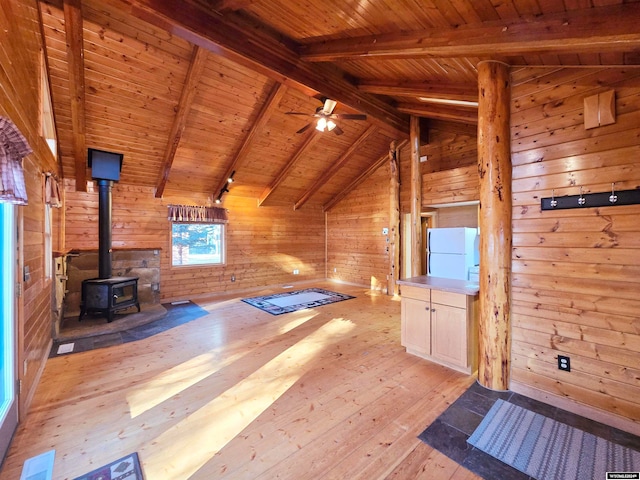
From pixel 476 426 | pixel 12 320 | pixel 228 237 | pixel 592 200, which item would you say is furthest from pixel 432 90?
pixel 228 237

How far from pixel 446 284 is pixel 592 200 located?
143 centimetres

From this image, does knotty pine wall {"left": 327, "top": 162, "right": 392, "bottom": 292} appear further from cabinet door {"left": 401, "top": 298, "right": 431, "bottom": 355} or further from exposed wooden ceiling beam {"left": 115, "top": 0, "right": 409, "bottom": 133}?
cabinet door {"left": 401, "top": 298, "right": 431, "bottom": 355}

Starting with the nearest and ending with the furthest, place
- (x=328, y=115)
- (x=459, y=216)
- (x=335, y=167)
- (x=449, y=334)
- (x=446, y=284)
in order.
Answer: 1. (x=449, y=334)
2. (x=446, y=284)
3. (x=328, y=115)
4. (x=459, y=216)
5. (x=335, y=167)

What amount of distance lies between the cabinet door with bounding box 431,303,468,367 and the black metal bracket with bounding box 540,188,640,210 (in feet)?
4.09

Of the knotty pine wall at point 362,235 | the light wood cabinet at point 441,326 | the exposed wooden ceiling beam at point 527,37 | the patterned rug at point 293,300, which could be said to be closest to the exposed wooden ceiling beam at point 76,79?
the exposed wooden ceiling beam at point 527,37

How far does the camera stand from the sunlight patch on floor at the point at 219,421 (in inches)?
68.7

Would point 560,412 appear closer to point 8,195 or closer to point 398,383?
point 398,383

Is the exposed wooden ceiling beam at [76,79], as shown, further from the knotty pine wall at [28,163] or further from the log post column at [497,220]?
the log post column at [497,220]

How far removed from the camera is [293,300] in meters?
6.07

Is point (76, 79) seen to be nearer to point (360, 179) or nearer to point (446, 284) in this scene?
point (446, 284)

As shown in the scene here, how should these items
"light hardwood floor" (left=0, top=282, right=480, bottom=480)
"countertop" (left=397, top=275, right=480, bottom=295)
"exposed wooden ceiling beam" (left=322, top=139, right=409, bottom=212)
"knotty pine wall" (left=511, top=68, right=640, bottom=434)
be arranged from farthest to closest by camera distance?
1. "exposed wooden ceiling beam" (left=322, top=139, right=409, bottom=212)
2. "countertop" (left=397, top=275, right=480, bottom=295)
3. "knotty pine wall" (left=511, top=68, right=640, bottom=434)
4. "light hardwood floor" (left=0, top=282, right=480, bottom=480)

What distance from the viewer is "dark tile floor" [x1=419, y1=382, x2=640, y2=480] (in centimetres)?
171

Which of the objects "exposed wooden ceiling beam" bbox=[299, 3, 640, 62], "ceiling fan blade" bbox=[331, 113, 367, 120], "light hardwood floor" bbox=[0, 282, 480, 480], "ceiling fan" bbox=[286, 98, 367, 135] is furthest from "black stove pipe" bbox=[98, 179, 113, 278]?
"exposed wooden ceiling beam" bbox=[299, 3, 640, 62]

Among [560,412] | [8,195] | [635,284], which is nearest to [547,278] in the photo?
[635,284]
